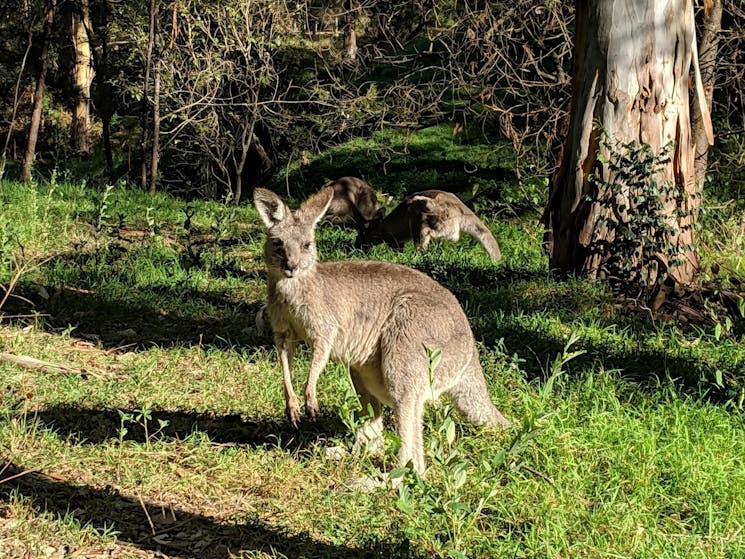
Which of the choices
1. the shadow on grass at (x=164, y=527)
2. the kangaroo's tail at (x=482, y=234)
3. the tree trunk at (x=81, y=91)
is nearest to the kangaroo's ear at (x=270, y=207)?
the shadow on grass at (x=164, y=527)

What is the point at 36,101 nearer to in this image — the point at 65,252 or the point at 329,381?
the point at 65,252

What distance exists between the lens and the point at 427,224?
9.95 metres

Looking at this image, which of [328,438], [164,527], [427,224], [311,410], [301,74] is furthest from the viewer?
[301,74]

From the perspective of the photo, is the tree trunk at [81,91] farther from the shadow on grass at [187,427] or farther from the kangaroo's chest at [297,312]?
the kangaroo's chest at [297,312]

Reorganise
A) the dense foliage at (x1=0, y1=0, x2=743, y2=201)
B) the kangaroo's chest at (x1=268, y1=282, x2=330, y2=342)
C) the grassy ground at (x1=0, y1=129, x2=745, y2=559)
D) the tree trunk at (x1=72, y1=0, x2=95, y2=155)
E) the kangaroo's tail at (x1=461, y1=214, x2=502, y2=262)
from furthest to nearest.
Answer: the tree trunk at (x1=72, y1=0, x2=95, y2=155)
the dense foliage at (x1=0, y1=0, x2=743, y2=201)
the kangaroo's tail at (x1=461, y1=214, x2=502, y2=262)
the kangaroo's chest at (x1=268, y1=282, x2=330, y2=342)
the grassy ground at (x1=0, y1=129, x2=745, y2=559)

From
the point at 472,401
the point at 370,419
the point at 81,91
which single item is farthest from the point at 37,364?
the point at 81,91

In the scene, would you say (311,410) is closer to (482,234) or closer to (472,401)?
(472,401)

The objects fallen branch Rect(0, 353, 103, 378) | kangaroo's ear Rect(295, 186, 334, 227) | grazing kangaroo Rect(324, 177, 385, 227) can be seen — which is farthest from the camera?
grazing kangaroo Rect(324, 177, 385, 227)

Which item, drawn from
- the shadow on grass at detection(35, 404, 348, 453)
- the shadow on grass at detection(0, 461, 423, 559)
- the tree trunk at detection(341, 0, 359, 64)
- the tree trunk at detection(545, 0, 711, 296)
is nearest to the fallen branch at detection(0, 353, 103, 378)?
the shadow on grass at detection(35, 404, 348, 453)

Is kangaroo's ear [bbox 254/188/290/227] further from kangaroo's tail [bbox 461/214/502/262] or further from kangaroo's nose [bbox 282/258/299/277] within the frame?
kangaroo's tail [bbox 461/214/502/262]

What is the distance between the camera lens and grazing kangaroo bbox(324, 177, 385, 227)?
37.0 feet

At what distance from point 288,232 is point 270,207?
18 centimetres

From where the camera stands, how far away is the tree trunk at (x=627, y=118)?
721 cm

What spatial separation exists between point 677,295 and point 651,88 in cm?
174
